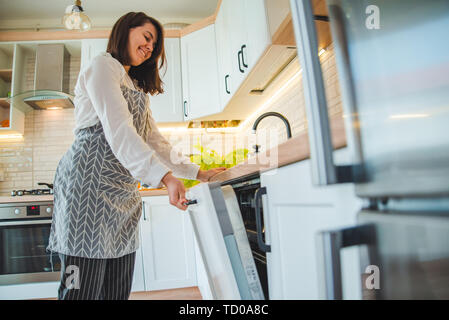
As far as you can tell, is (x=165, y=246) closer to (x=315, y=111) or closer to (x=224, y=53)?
(x=224, y=53)

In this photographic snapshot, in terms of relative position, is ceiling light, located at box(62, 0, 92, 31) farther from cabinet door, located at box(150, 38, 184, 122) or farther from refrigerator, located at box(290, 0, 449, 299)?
refrigerator, located at box(290, 0, 449, 299)

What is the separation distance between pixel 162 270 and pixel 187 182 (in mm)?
744

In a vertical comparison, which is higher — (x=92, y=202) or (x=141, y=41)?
(x=141, y=41)

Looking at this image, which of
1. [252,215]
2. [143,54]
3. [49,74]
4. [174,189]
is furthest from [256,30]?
[49,74]

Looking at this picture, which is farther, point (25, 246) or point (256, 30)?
point (25, 246)

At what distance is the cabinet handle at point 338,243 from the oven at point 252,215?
0.50 metres

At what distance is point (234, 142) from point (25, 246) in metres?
2.12

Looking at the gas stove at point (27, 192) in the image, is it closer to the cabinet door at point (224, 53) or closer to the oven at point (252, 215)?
the cabinet door at point (224, 53)

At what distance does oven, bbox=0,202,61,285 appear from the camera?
229cm

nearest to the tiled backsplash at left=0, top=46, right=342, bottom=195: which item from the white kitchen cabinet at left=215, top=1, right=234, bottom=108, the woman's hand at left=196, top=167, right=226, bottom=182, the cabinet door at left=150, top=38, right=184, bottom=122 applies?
the cabinet door at left=150, top=38, right=184, bottom=122

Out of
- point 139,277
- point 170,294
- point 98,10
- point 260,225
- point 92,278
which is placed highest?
point 98,10

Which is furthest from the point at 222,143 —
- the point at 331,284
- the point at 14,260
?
the point at 331,284

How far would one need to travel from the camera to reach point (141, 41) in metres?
1.10

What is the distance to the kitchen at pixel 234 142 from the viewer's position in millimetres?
452
